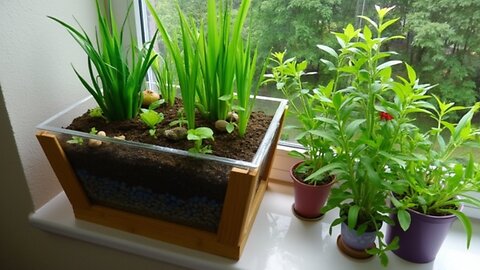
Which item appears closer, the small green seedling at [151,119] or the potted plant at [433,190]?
the potted plant at [433,190]

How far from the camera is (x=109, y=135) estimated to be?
69 centimetres

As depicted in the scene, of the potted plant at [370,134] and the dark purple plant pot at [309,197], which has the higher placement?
the potted plant at [370,134]

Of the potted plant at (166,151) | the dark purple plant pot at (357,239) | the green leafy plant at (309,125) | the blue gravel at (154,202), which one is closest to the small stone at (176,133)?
the potted plant at (166,151)

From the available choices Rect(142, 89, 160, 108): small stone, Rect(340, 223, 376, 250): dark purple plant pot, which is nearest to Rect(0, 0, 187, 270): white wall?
Rect(142, 89, 160, 108): small stone

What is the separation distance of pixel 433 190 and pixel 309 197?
0.23 m

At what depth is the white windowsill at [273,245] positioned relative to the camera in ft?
2.19

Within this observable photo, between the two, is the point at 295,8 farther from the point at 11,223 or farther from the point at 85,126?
the point at 11,223

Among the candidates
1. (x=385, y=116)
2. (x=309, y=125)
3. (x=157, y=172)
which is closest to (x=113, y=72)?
(x=157, y=172)

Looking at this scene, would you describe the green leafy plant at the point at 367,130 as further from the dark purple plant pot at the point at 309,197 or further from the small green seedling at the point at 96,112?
the small green seedling at the point at 96,112

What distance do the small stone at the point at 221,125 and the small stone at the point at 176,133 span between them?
0.20ft

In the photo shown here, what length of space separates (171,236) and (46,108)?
0.37m

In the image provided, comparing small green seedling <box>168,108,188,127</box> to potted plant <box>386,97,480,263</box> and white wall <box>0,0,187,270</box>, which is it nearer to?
white wall <box>0,0,187,270</box>

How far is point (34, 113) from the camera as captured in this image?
0.72m

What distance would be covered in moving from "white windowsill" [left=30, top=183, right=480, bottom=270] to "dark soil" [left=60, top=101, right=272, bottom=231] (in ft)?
0.20
